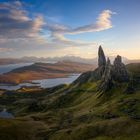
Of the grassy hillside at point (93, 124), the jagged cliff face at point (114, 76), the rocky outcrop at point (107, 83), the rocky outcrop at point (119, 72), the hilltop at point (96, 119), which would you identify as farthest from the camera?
the rocky outcrop at point (119, 72)

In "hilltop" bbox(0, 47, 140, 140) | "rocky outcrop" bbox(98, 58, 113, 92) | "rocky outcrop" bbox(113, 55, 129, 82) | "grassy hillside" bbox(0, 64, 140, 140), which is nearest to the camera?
"grassy hillside" bbox(0, 64, 140, 140)

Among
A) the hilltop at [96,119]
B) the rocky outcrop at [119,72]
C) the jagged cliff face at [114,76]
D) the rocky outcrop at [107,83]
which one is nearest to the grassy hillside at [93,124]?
the hilltop at [96,119]

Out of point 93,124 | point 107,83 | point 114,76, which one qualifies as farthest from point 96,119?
point 114,76

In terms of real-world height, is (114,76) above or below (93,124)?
above

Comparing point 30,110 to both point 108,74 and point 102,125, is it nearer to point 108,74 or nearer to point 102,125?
point 108,74

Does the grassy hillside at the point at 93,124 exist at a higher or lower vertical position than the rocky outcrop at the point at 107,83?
lower

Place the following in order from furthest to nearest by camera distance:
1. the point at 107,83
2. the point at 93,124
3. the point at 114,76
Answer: the point at 114,76
the point at 107,83
the point at 93,124

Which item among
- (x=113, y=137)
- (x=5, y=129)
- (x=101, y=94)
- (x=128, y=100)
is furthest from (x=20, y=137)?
(x=101, y=94)

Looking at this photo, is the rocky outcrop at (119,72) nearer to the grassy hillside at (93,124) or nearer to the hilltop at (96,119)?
the hilltop at (96,119)

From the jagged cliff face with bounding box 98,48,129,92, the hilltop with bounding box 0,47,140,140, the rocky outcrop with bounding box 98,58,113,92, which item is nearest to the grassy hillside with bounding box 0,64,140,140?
the hilltop with bounding box 0,47,140,140

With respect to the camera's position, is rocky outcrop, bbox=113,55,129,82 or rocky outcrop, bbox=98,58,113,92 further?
rocky outcrop, bbox=113,55,129,82

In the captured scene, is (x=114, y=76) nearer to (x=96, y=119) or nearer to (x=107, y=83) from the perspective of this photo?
(x=107, y=83)

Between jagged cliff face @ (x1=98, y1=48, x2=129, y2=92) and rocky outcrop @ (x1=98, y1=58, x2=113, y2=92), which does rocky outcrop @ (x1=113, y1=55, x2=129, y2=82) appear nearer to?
jagged cliff face @ (x1=98, y1=48, x2=129, y2=92)

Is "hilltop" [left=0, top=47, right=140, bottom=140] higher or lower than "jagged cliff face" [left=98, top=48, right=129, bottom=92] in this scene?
lower
